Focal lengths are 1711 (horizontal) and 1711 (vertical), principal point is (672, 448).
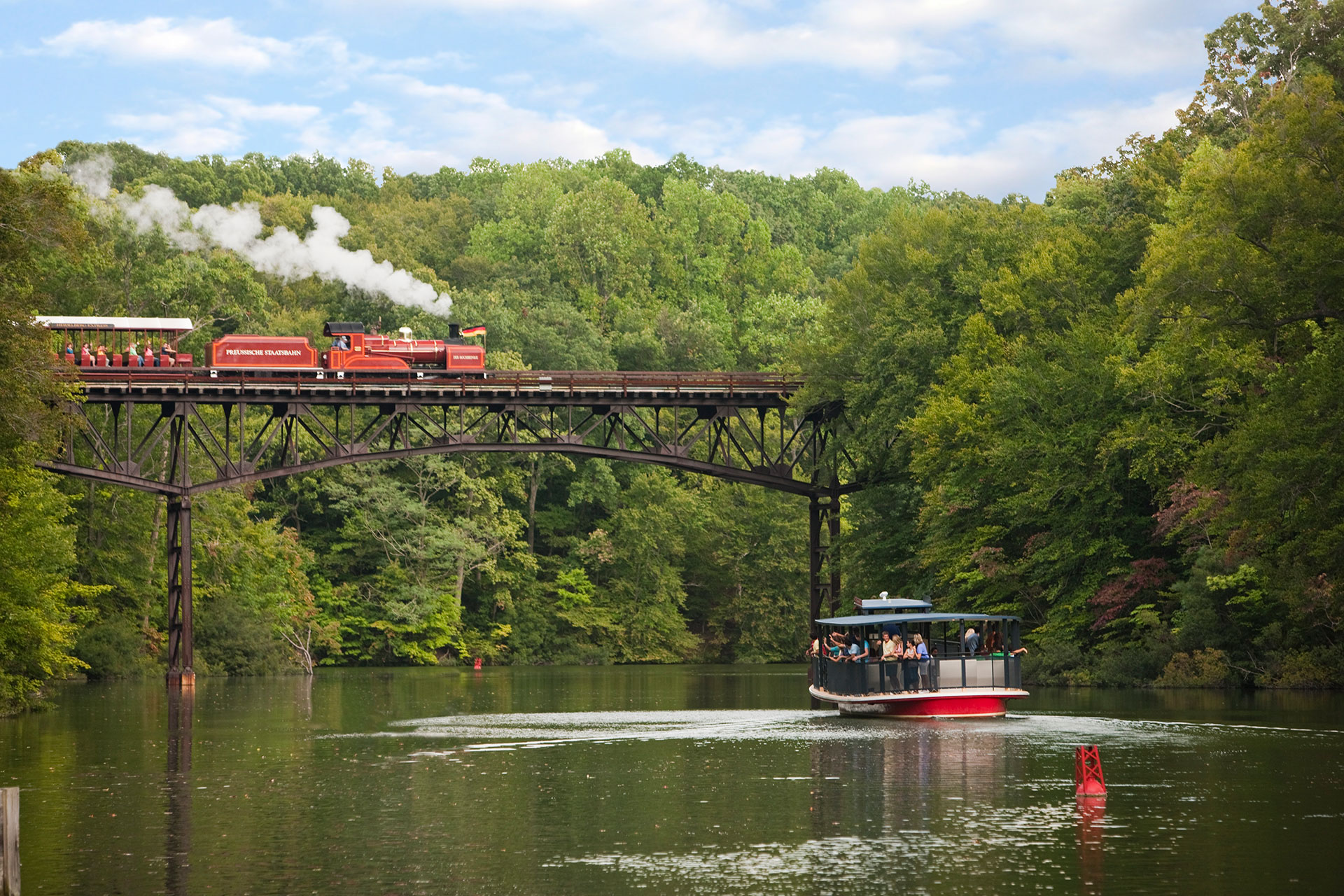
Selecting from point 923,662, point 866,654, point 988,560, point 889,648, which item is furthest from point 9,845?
point 988,560

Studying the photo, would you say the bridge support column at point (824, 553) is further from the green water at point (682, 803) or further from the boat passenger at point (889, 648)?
the boat passenger at point (889, 648)

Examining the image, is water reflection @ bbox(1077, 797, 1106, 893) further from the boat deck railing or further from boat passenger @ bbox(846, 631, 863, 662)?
boat passenger @ bbox(846, 631, 863, 662)

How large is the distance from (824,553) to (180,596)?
29.0m

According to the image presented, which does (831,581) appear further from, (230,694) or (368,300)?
(368,300)

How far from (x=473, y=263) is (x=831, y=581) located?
6326cm

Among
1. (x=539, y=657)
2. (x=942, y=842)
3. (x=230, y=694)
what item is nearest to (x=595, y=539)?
(x=539, y=657)

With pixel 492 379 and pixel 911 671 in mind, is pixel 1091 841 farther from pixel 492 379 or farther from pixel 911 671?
pixel 492 379

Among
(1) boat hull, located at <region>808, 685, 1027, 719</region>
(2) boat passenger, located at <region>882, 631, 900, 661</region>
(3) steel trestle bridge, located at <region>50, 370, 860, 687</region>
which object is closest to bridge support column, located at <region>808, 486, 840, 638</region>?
(3) steel trestle bridge, located at <region>50, 370, 860, 687</region>

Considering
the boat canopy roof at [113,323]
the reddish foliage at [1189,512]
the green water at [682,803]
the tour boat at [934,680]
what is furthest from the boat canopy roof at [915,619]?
the boat canopy roof at [113,323]

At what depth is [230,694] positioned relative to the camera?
225 feet

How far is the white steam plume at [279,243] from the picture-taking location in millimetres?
97812

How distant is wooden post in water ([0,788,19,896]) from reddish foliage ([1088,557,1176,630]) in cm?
5009

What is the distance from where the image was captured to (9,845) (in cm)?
1914

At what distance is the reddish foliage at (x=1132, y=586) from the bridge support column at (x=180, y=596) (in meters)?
36.9
